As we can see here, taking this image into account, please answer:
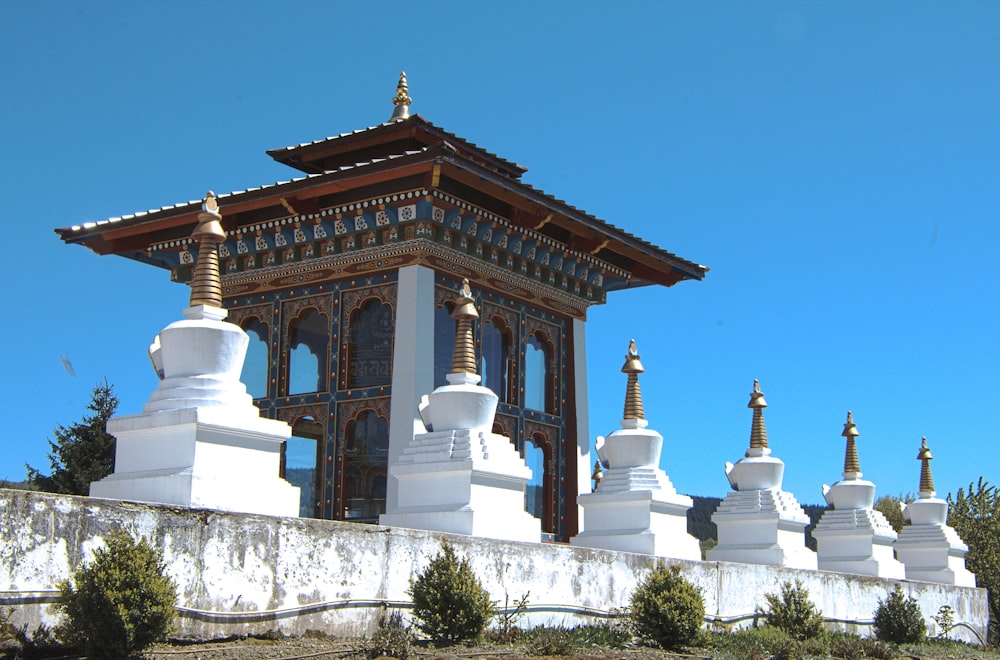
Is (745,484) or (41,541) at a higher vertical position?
(745,484)

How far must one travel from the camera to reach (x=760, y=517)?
1939cm

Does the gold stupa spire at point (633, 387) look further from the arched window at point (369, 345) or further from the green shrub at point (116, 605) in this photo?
the green shrub at point (116, 605)

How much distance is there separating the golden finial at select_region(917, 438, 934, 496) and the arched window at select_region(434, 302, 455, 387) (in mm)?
12765

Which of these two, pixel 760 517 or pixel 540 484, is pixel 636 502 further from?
pixel 540 484

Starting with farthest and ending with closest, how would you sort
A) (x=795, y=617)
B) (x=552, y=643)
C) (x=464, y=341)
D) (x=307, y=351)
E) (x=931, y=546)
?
(x=931, y=546) < (x=307, y=351) < (x=795, y=617) < (x=464, y=341) < (x=552, y=643)

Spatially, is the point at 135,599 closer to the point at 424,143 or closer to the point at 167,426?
the point at 167,426

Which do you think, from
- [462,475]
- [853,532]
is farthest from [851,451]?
[462,475]

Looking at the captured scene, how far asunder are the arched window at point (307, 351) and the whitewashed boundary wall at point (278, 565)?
289 inches

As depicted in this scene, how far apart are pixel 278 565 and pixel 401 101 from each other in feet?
45.0

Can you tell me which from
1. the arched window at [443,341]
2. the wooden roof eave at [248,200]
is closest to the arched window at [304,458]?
the arched window at [443,341]

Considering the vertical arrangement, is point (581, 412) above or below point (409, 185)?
below

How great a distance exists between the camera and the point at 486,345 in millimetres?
19922

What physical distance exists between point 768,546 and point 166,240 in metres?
11.7

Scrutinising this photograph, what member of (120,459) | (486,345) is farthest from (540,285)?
(120,459)
